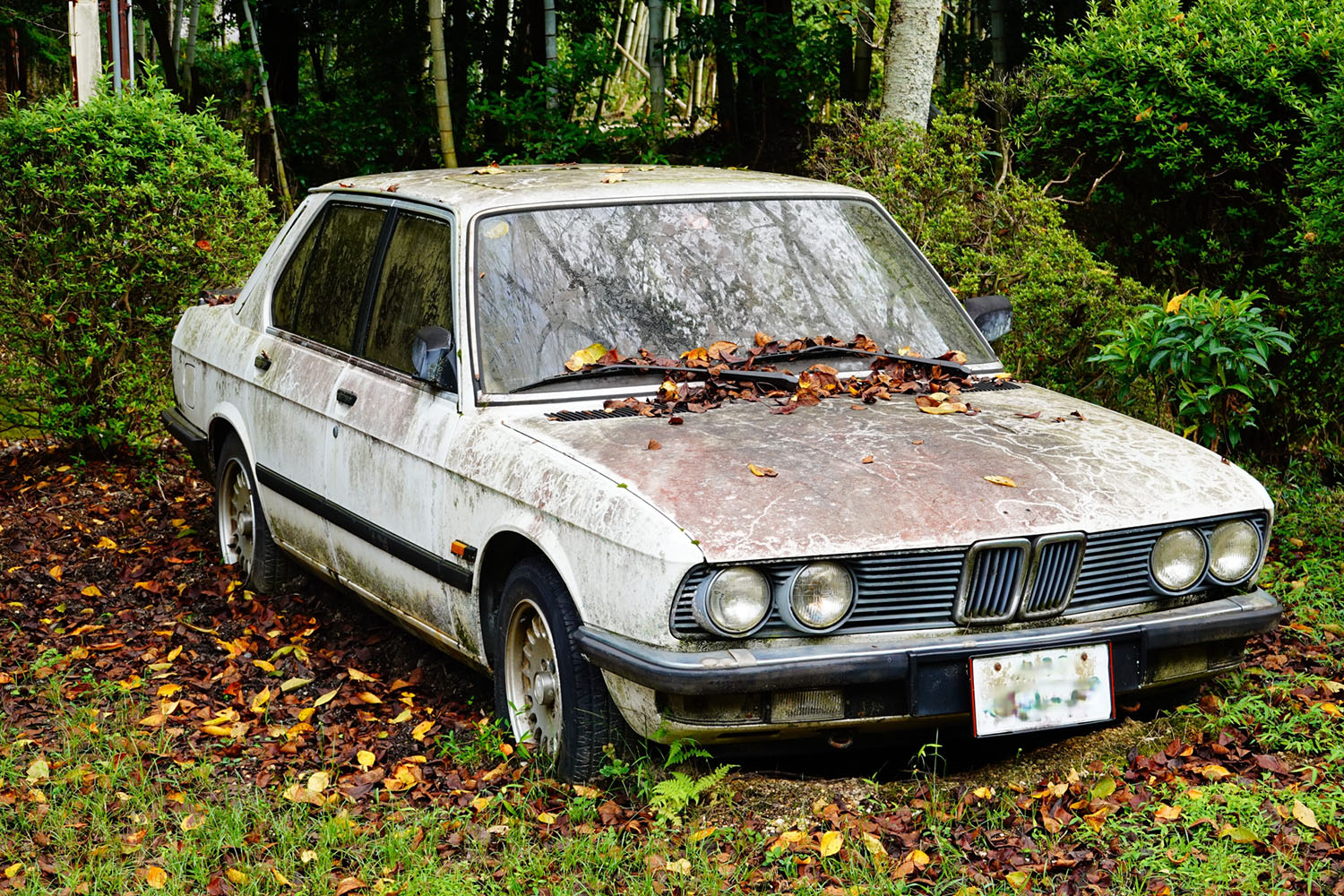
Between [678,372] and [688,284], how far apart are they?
38 centimetres

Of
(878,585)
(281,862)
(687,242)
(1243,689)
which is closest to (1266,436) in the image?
(1243,689)

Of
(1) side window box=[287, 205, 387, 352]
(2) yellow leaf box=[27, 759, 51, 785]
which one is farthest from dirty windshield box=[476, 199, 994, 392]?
(2) yellow leaf box=[27, 759, 51, 785]

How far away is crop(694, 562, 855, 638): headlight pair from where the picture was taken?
3.63 metres

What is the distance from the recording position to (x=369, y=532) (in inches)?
198

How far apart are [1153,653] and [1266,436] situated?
3.85m

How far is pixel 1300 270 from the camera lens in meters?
6.76

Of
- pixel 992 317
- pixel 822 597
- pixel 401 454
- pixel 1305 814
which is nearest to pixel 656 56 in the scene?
pixel 992 317

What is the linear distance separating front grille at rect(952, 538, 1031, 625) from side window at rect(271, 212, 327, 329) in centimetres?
320

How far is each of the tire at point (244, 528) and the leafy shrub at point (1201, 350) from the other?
3.55 m

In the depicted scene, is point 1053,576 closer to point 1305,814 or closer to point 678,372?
point 1305,814

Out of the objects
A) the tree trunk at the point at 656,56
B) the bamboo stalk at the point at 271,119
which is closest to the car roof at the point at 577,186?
the bamboo stalk at the point at 271,119

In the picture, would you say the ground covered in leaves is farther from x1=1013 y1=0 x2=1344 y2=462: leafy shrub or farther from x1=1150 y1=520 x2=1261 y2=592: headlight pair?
x1=1013 y1=0 x2=1344 y2=462: leafy shrub

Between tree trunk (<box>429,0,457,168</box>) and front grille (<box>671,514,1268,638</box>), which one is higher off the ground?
tree trunk (<box>429,0,457,168</box>)

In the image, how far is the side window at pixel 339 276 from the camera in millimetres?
5453
